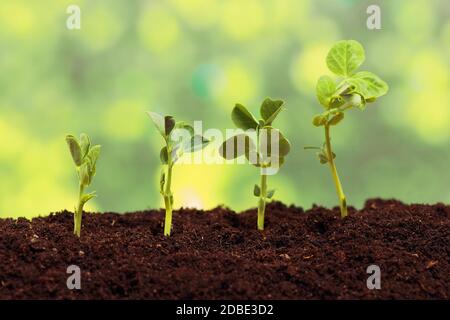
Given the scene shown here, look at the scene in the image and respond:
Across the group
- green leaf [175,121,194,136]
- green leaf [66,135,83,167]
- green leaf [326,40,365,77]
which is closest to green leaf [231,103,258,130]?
green leaf [175,121,194,136]

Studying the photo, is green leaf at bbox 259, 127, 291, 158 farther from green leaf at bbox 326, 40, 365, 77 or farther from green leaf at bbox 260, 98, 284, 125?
green leaf at bbox 326, 40, 365, 77

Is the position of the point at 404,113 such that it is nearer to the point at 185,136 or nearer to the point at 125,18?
the point at 125,18

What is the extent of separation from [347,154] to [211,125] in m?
0.52

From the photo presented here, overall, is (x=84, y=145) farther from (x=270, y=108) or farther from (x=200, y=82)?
(x=200, y=82)

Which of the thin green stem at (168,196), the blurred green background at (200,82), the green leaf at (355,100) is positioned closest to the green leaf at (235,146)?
the thin green stem at (168,196)

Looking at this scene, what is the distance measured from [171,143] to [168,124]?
0.04 meters

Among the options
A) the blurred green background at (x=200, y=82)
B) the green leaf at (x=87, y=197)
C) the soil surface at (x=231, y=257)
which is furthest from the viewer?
the blurred green background at (x=200, y=82)

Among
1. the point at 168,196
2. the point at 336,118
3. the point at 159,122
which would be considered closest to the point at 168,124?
the point at 159,122

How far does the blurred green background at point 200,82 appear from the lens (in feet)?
7.46

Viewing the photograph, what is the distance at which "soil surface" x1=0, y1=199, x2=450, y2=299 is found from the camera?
104 cm

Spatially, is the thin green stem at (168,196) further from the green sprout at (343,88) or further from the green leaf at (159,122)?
the green sprout at (343,88)

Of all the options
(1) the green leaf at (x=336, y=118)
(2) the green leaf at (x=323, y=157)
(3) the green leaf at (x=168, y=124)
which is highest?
(1) the green leaf at (x=336, y=118)

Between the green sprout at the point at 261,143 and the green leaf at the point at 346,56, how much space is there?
18 cm
